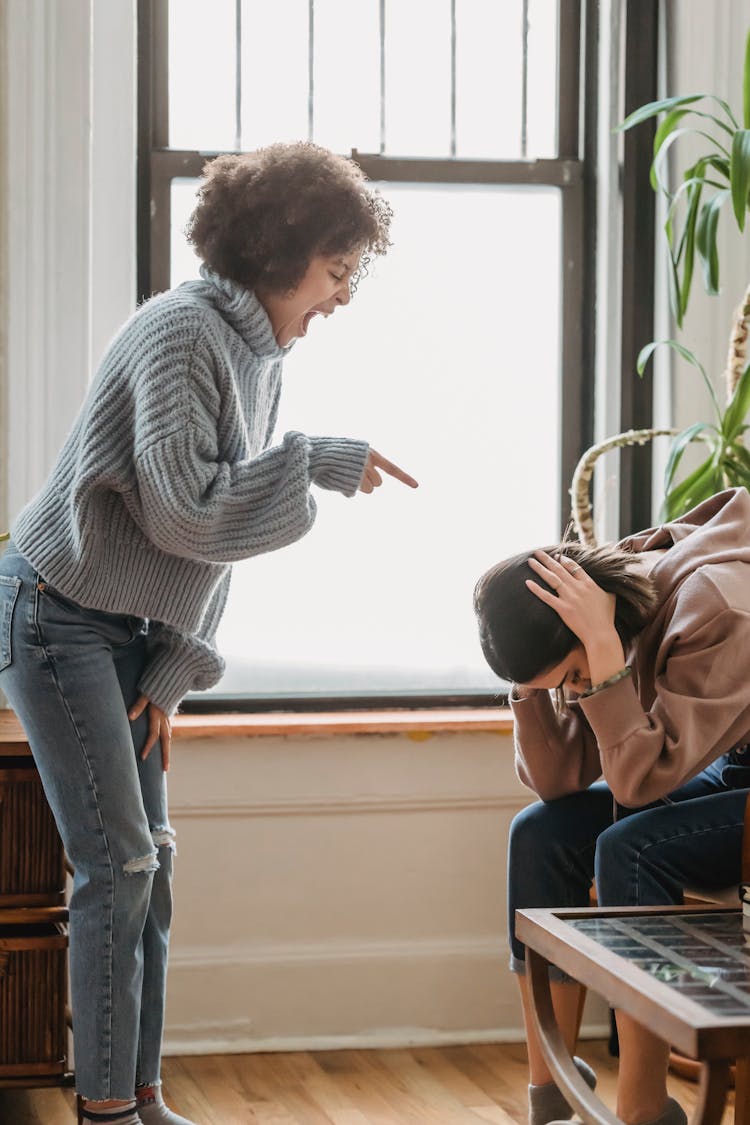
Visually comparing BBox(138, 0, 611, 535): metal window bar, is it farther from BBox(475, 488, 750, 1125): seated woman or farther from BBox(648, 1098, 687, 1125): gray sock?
BBox(648, 1098, 687, 1125): gray sock

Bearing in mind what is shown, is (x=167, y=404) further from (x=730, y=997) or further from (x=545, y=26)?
(x=545, y=26)

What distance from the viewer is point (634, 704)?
1884 millimetres

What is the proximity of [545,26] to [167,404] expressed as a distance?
5.89 ft

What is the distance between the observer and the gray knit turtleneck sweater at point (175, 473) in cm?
182

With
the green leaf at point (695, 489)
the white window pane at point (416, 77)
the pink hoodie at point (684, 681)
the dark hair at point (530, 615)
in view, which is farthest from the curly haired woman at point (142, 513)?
the white window pane at point (416, 77)

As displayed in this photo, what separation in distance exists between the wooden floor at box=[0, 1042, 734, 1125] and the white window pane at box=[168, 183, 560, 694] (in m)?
0.78

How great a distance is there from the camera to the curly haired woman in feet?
6.07

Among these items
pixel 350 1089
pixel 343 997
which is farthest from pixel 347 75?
pixel 350 1089

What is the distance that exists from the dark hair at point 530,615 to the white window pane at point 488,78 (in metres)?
1.45

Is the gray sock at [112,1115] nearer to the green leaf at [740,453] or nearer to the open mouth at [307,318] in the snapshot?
the open mouth at [307,318]

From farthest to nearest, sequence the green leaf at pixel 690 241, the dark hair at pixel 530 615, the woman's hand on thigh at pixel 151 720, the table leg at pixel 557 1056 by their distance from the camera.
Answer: the green leaf at pixel 690 241
the woman's hand on thigh at pixel 151 720
the dark hair at pixel 530 615
the table leg at pixel 557 1056

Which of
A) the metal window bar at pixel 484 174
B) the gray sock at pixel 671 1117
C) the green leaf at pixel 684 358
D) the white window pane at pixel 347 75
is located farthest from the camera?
the white window pane at pixel 347 75

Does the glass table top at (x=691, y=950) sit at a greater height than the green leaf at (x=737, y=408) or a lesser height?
lesser

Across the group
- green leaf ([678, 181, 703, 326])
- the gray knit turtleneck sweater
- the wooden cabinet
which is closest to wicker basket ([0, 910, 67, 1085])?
the wooden cabinet
